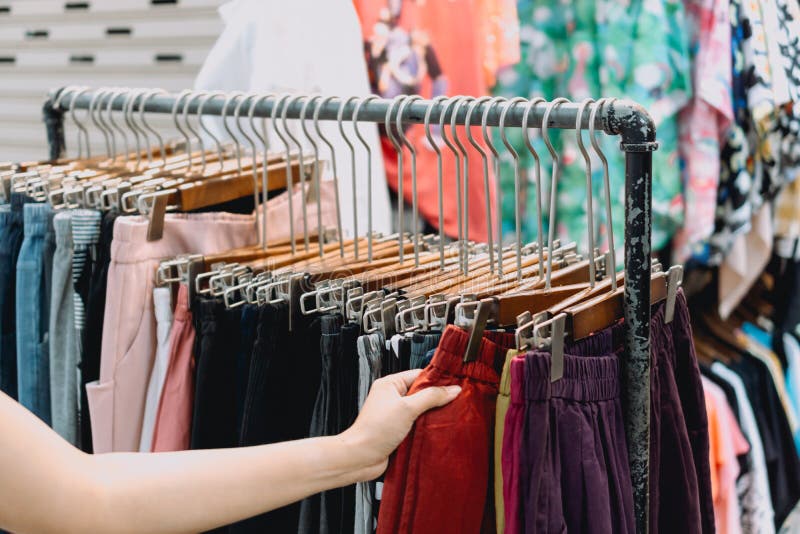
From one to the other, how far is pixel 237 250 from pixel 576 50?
3.25ft

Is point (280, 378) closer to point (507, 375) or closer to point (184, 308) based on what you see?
point (184, 308)

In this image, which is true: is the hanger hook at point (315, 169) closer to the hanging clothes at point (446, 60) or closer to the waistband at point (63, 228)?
the waistband at point (63, 228)

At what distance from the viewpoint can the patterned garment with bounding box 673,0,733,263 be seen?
180cm

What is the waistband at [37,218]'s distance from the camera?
1332mm

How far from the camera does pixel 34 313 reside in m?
1.35

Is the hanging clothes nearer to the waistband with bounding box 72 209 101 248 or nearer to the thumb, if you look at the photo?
the waistband with bounding box 72 209 101 248

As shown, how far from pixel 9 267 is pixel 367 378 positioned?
0.67 m

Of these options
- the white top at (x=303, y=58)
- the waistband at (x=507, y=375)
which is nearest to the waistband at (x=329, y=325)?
the waistband at (x=507, y=375)

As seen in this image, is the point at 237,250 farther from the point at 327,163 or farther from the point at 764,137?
the point at 764,137

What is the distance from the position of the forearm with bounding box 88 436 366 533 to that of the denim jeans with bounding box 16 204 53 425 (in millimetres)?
540

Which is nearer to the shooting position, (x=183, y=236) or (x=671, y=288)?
(x=671, y=288)

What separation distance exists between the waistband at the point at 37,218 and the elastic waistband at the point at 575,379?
0.79 metres

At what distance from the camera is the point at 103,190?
52.9 inches

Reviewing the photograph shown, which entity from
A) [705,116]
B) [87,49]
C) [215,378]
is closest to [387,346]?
[215,378]
